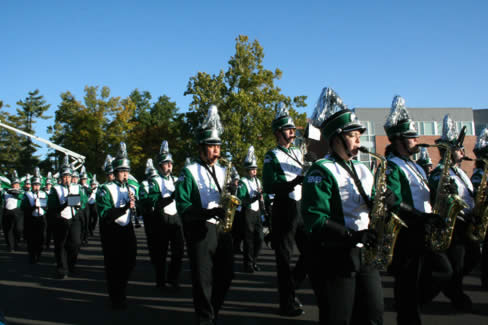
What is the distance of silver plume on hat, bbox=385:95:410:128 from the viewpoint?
5.23 meters

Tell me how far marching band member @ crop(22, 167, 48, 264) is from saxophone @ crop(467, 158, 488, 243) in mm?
10868

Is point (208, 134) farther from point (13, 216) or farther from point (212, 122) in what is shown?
point (13, 216)

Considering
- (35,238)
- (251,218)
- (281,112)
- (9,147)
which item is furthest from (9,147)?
(281,112)

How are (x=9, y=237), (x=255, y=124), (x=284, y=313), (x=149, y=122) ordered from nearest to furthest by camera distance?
(x=284, y=313) → (x=9, y=237) → (x=255, y=124) → (x=149, y=122)

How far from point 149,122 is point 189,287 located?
56982 millimetres

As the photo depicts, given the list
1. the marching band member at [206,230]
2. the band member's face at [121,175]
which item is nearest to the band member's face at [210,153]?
the marching band member at [206,230]

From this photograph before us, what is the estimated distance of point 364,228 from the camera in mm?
3428

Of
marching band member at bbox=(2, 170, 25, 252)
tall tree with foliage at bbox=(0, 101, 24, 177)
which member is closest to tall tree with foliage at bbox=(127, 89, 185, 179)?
tall tree with foliage at bbox=(0, 101, 24, 177)

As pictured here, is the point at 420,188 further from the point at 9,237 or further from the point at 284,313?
the point at 9,237

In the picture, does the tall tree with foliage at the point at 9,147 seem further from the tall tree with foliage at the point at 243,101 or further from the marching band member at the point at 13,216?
the marching band member at the point at 13,216

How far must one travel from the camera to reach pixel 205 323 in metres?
4.83

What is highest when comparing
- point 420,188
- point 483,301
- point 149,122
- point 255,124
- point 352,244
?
point 149,122

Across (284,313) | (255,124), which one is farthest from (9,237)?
(255,124)

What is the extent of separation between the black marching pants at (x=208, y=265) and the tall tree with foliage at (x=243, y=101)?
2598 centimetres
